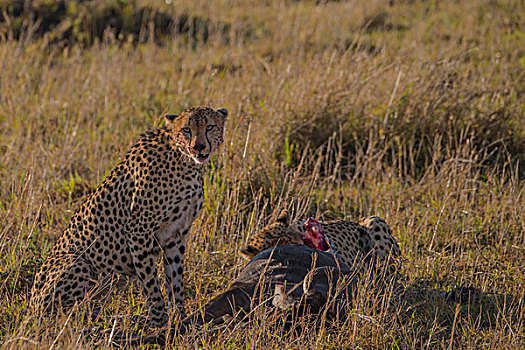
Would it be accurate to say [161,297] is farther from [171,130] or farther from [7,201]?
[7,201]

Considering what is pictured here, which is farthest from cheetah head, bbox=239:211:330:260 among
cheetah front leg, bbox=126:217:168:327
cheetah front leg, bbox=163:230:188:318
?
cheetah front leg, bbox=126:217:168:327

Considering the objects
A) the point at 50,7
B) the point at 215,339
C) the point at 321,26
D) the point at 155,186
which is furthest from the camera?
the point at 50,7

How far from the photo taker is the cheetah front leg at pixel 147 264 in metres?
3.54

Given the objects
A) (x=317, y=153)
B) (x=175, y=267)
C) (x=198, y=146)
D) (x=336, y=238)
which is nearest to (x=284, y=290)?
(x=175, y=267)

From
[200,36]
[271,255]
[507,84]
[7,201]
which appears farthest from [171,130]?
[200,36]

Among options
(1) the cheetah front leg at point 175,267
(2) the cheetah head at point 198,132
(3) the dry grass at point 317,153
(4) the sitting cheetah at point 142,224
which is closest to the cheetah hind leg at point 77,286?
(4) the sitting cheetah at point 142,224

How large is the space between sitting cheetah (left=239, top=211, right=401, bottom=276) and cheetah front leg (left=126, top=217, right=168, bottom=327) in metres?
0.52

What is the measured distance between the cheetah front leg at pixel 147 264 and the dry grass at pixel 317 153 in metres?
0.18

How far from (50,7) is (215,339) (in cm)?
702

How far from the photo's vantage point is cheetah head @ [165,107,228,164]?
3359 millimetres

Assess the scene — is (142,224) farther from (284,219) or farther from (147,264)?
(284,219)

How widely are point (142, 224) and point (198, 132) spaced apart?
570 millimetres

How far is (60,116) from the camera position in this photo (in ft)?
20.9

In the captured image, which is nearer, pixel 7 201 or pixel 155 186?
pixel 155 186
